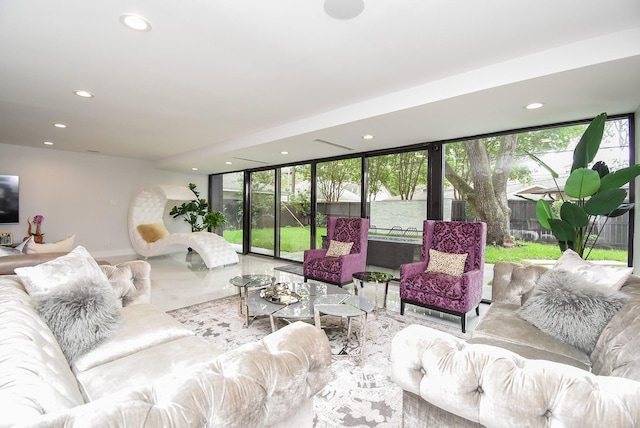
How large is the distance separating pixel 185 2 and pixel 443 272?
347cm

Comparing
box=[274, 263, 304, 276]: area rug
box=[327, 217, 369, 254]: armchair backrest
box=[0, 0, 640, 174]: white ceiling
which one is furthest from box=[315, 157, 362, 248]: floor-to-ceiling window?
box=[0, 0, 640, 174]: white ceiling

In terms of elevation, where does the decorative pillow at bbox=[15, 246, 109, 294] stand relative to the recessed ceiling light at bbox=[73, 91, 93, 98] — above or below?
below

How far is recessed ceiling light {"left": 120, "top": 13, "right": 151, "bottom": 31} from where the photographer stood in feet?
6.35

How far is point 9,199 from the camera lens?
5.67 metres

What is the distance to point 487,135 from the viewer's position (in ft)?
13.1

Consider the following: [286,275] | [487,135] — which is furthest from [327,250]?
[487,135]

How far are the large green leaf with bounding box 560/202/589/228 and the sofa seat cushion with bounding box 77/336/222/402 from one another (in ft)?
9.82

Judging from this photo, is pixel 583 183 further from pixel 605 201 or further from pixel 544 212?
pixel 544 212

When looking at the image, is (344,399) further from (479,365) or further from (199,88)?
(199,88)

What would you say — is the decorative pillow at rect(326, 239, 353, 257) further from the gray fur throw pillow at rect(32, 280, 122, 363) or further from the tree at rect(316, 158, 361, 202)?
the gray fur throw pillow at rect(32, 280, 122, 363)

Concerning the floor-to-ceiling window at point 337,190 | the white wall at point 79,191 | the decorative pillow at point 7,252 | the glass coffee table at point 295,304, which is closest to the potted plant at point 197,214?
the white wall at point 79,191

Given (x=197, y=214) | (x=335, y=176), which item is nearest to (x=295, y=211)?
(x=335, y=176)

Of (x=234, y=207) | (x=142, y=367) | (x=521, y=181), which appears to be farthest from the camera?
(x=234, y=207)

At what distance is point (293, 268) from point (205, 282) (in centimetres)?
176
